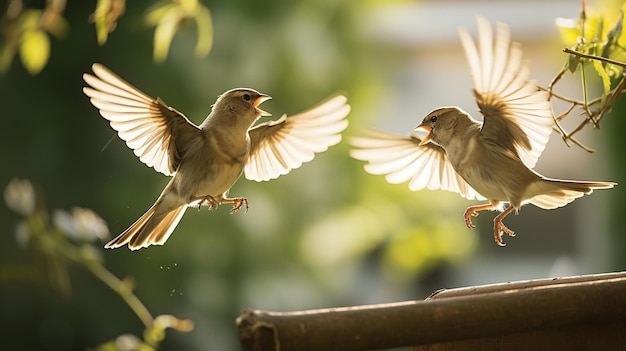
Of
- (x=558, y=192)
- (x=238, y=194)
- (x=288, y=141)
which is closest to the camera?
(x=558, y=192)

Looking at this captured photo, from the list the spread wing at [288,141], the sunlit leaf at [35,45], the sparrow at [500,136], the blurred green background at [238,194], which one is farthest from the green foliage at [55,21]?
Answer: the blurred green background at [238,194]

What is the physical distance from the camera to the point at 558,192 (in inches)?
43.0

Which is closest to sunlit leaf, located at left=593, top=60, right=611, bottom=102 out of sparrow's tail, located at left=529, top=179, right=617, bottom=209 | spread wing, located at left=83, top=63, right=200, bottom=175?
sparrow's tail, located at left=529, top=179, right=617, bottom=209

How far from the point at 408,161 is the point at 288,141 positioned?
→ 175 mm

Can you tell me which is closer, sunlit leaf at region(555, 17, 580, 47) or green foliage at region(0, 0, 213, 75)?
green foliage at region(0, 0, 213, 75)

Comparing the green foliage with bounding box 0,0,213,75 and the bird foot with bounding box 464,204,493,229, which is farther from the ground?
the green foliage with bounding box 0,0,213,75

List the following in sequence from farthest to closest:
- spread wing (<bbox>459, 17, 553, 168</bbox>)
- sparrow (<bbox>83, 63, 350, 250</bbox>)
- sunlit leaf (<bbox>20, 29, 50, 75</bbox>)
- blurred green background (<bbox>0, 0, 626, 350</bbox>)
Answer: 1. blurred green background (<bbox>0, 0, 626, 350</bbox>)
2. sunlit leaf (<bbox>20, 29, 50, 75</bbox>)
3. sparrow (<bbox>83, 63, 350, 250</bbox>)
4. spread wing (<bbox>459, 17, 553, 168</bbox>)

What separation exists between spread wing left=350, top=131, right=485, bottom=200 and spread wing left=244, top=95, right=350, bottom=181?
62mm

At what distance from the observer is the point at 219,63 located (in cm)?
241

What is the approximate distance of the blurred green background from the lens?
7.26 ft

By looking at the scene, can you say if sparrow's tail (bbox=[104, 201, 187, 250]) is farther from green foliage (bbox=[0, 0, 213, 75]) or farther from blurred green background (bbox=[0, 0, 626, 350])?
blurred green background (bbox=[0, 0, 626, 350])

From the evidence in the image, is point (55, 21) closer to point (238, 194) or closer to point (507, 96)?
point (507, 96)

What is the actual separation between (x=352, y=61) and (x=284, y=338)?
198 centimetres

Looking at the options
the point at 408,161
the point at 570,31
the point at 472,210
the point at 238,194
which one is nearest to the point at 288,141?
the point at 408,161
